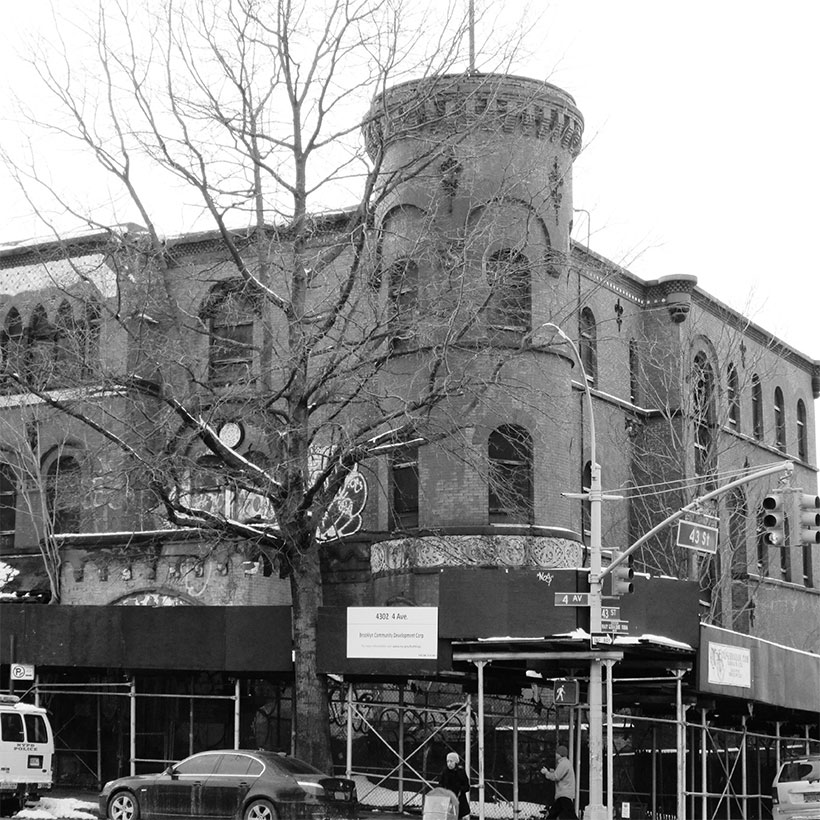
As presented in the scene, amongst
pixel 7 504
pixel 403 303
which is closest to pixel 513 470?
pixel 403 303

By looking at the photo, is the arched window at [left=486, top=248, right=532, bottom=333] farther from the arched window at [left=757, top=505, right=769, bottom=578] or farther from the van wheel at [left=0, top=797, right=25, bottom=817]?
the arched window at [left=757, top=505, right=769, bottom=578]

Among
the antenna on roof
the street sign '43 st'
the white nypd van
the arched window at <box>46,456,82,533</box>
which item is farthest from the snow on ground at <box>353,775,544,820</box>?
the antenna on roof

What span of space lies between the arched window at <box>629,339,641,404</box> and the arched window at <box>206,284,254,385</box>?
459 inches

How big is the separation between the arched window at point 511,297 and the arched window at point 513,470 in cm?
242

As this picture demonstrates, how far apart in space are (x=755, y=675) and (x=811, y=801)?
3.01 meters

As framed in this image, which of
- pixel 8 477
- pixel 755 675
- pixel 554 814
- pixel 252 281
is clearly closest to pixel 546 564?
pixel 755 675

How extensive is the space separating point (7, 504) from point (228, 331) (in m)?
8.52

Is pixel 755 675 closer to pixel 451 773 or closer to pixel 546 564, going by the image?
pixel 546 564

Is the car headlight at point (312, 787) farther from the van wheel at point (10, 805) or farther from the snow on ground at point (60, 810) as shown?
the van wheel at point (10, 805)

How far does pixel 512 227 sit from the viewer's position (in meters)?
33.0

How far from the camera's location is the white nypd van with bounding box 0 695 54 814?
25.8 meters

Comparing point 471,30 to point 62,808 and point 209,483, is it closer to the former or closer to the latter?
point 209,483

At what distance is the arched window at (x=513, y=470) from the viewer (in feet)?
105

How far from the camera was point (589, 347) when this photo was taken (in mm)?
40000
